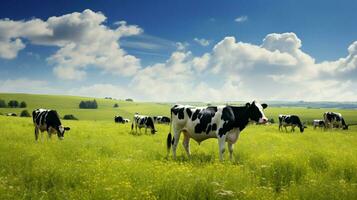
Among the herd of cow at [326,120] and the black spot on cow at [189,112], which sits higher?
the black spot on cow at [189,112]

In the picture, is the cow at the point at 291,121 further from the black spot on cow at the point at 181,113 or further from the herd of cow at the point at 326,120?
the black spot on cow at the point at 181,113

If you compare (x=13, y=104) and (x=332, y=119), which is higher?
(x=13, y=104)

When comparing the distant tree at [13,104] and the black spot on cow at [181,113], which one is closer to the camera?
the black spot on cow at [181,113]

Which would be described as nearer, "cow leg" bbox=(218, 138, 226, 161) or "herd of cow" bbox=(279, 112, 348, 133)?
"cow leg" bbox=(218, 138, 226, 161)

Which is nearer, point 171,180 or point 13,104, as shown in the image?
point 171,180

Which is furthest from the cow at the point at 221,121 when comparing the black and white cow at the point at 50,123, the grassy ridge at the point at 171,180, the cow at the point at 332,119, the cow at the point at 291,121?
the cow at the point at 332,119

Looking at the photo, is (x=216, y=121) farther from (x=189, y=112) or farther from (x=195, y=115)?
(x=189, y=112)

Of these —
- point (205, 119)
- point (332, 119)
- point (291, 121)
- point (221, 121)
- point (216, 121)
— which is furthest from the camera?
point (332, 119)

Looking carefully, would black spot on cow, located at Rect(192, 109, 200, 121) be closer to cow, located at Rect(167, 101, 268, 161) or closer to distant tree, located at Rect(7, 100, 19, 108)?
cow, located at Rect(167, 101, 268, 161)

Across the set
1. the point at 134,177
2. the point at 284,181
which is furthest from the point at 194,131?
the point at 134,177

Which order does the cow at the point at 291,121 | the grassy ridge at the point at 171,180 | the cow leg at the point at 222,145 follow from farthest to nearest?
1. the cow at the point at 291,121
2. the cow leg at the point at 222,145
3. the grassy ridge at the point at 171,180

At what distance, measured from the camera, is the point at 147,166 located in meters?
10.7

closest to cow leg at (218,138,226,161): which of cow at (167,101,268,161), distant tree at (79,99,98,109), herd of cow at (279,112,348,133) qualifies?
cow at (167,101,268,161)

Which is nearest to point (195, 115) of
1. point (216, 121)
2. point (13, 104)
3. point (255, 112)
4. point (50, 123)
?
point (216, 121)
